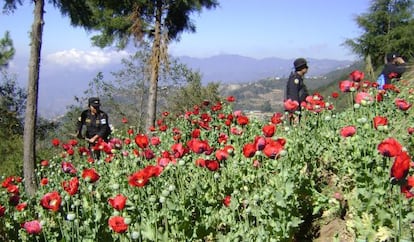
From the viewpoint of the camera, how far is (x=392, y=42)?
27219 millimetres

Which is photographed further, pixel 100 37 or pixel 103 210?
pixel 100 37

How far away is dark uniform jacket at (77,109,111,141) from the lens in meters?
8.52

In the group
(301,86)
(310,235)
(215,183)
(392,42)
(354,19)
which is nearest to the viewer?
(310,235)

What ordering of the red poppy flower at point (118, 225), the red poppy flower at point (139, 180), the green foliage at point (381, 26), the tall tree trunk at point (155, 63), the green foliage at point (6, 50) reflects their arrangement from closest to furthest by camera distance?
the red poppy flower at point (118, 225) → the red poppy flower at point (139, 180) → the tall tree trunk at point (155, 63) → the green foliage at point (6, 50) → the green foliage at point (381, 26)

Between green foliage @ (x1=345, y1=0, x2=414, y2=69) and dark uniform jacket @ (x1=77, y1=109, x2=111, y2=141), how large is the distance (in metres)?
23.4

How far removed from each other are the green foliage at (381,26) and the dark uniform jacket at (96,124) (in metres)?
23.4

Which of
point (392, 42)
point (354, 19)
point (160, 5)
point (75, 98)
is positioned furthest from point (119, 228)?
point (354, 19)

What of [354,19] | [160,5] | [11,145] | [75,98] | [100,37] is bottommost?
[11,145]

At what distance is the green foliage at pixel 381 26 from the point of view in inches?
1105

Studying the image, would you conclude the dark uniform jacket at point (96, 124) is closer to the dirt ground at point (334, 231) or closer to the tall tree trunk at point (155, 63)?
the tall tree trunk at point (155, 63)

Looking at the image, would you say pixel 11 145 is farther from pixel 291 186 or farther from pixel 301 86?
pixel 291 186

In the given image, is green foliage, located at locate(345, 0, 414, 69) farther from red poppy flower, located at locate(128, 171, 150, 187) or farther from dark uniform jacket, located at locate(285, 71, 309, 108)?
red poppy flower, located at locate(128, 171, 150, 187)

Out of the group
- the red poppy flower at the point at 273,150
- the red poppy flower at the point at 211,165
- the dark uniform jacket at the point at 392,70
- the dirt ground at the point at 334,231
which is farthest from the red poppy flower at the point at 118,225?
the dark uniform jacket at the point at 392,70

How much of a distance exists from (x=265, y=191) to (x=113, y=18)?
1083 cm
